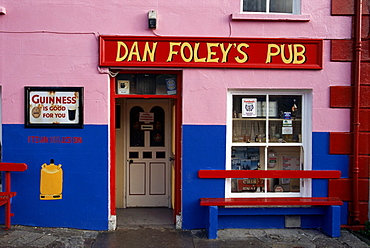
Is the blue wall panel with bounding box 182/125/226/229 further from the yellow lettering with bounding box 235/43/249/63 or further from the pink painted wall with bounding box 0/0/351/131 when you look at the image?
the yellow lettering with bounding box 235/43/249/63

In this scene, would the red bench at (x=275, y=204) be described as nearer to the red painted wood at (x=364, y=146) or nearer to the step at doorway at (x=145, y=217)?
the red painted wood at (x=364, y=146)

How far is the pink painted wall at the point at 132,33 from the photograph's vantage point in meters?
6.41

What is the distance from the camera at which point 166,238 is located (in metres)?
6.26

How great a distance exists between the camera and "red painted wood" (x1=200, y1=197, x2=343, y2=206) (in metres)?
6.29

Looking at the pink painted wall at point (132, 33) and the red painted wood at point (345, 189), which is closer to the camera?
the pink painted wall at point (132, 33)

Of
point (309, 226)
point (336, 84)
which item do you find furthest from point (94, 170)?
point (336, 84)

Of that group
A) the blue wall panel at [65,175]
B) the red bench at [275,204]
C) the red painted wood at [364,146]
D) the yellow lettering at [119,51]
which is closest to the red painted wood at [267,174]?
the red bench at [275,204]

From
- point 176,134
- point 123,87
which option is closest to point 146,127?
point 176,134

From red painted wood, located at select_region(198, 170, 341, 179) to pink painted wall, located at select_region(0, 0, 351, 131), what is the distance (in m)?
0.78

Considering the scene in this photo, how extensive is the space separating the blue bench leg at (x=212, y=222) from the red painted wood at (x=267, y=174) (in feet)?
1.99

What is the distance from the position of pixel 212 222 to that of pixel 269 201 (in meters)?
1.03

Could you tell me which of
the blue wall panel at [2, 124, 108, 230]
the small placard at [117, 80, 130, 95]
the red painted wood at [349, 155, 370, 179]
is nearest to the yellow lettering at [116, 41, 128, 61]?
the small placard at [117, 80, 130, 95]

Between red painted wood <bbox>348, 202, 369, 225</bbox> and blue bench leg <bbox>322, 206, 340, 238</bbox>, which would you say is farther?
red painted wood <bbox>348, 202, 369, 225</bbox>

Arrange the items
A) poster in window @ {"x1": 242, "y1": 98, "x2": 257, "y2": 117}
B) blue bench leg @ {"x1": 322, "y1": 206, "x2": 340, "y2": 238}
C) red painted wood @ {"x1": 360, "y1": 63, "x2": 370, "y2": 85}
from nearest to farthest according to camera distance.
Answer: blue bench leg @ {"x1": 322, "y1": 206, "x2": 340, "y2": 238} < red painted wood @ {"x1": 360, "y1": 63, "x2": 370, "y2": 85} < poster in window @ {"x1": 242, "y1": 98, "x2": 257, "y2": 117}
